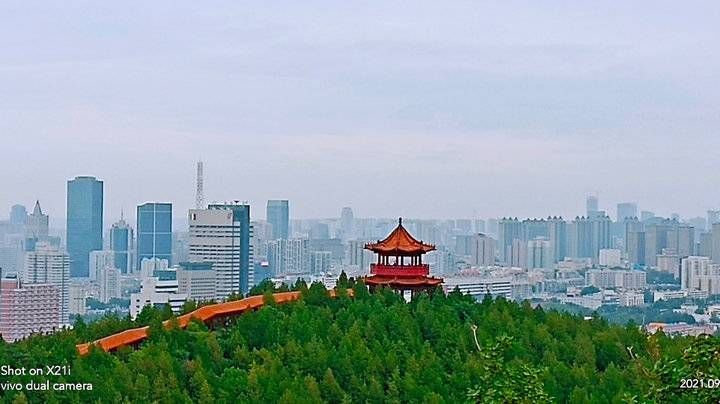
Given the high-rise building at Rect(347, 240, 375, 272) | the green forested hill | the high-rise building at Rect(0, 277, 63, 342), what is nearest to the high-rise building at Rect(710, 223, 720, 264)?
the high-rise building at Rect(347, 240, 375, 272)

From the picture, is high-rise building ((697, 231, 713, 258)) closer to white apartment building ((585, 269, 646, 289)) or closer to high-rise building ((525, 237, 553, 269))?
white apartment building ((585, 269, 646, 289))

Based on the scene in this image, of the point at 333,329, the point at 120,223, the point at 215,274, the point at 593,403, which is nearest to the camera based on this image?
the point at 593,403

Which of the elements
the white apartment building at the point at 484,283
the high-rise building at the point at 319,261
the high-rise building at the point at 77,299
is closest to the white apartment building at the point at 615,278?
the white apartment building at the point at 484,283

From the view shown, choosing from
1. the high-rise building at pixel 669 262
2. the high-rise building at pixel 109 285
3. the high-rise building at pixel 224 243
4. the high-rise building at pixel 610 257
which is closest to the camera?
the high-rise building at pixel 224 243

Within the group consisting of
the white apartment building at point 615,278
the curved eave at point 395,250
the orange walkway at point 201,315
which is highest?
the curved eave at point 395,250

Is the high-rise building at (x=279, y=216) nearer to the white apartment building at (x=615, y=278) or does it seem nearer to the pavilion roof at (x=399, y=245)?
the white apartment building at (x=615, y=278)

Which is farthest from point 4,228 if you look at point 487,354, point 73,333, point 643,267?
point 487,354

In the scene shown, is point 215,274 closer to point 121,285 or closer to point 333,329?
point 121,285

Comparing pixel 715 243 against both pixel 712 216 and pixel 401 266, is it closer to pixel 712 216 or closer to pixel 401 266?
pixel 712 216
